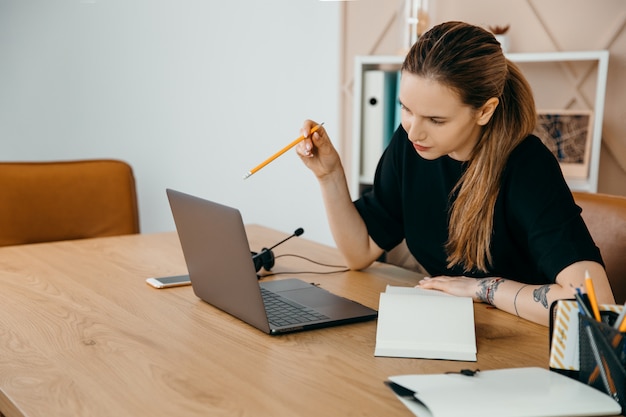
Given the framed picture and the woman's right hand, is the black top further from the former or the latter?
the framed picture

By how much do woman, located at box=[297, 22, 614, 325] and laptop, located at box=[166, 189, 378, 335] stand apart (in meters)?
0.23

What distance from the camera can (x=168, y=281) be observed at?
4.86ft

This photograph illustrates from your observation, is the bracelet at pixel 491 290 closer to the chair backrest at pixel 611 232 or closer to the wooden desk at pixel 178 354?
the wooden desk at pixel 178 354

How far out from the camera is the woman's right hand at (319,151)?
159 cm

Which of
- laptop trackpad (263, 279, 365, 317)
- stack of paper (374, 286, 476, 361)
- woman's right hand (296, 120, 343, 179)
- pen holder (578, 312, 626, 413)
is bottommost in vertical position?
laptop trackpad (263, 279, 365, 317)

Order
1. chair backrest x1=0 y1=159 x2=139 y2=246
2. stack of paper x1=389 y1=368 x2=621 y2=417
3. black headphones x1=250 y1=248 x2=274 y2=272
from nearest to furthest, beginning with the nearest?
1. stack of paper x1=389 y1=368 x2=621 y2=417
2. black headphones x1=250 y1=248 x2=274 y2=272
3. chair backrest x1=0 y1=159 x2=139 y2=246

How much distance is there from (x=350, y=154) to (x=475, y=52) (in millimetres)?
1691

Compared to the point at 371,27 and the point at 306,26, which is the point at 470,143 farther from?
the point at 306,26

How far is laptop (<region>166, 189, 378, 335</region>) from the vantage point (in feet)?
3.78

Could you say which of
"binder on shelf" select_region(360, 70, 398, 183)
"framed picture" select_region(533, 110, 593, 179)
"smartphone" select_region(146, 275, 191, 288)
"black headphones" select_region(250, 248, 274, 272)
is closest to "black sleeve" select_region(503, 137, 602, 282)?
"black headphones" select_region(250, 248, 274, 272)

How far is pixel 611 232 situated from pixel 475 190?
11.8 inches

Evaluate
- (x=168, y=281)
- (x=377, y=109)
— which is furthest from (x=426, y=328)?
(x=377, y=109)

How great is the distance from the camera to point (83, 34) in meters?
3.42

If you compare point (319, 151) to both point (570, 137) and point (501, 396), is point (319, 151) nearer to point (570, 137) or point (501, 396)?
point (501, 396)
